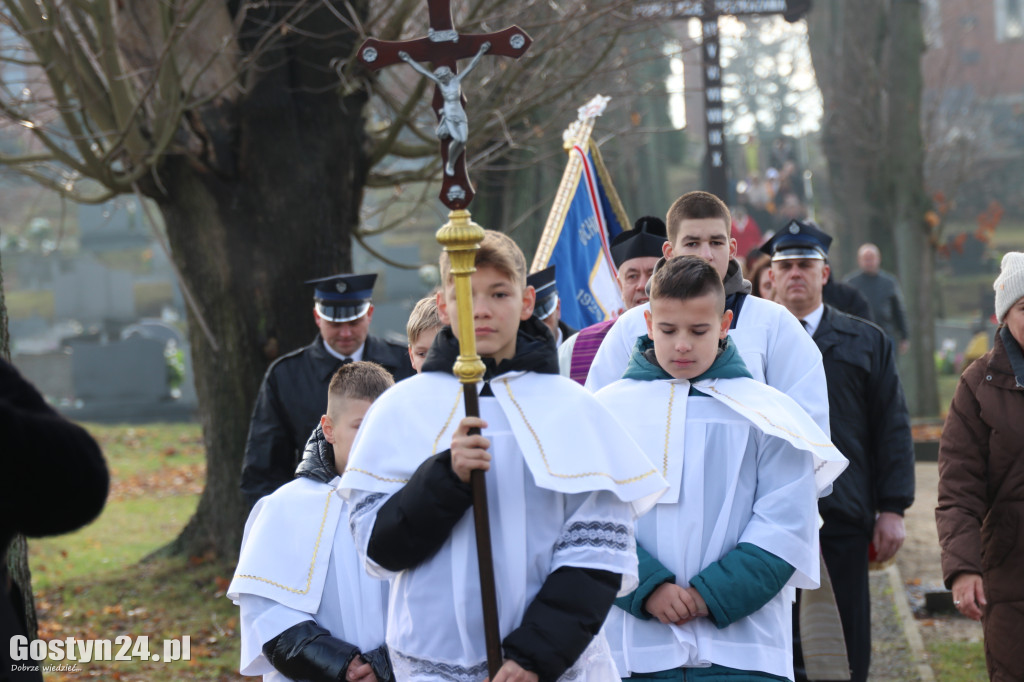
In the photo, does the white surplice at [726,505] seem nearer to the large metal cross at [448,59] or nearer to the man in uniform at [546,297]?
the large metal cross at [448,59]

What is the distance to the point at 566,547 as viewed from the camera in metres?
3.02

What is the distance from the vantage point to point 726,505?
3725 millimetres

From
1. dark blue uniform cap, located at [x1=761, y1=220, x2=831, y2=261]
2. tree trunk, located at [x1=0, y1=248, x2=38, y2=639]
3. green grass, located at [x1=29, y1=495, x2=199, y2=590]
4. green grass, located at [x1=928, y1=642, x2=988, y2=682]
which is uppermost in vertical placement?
dark blue uniform cap, located at [x1=761, y1=220, x2=831, y2=261]

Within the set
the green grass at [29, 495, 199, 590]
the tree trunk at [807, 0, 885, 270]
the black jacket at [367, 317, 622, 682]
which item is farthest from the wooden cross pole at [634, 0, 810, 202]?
the black jacket at [367, 317, 622, 682]

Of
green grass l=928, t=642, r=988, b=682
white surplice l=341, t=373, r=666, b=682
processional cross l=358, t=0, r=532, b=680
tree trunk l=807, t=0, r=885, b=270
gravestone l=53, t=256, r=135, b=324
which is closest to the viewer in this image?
processional cross l=358, t=0, r=532, b=680

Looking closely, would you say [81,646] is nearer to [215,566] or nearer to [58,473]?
[215,566]

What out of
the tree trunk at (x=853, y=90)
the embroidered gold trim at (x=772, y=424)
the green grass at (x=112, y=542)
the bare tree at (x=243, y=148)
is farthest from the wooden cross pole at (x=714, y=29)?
the green grass at (x=112, y=542)

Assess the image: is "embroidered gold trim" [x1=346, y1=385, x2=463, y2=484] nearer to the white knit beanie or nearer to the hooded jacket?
the hooded jacket

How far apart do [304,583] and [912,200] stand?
16131mm

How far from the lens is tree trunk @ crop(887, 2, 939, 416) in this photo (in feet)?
59.2

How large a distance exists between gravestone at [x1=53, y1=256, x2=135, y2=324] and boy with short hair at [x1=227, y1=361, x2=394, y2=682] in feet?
84.1

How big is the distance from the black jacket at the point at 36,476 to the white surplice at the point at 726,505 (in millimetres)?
1738

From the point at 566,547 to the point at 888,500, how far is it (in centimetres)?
297

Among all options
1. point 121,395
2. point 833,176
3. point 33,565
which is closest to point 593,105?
point 33,565
